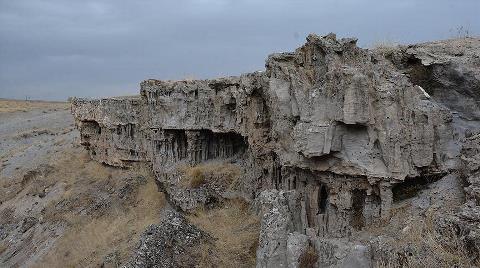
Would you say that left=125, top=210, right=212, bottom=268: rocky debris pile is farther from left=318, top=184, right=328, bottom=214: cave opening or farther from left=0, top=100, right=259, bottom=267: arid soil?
left=318, top=184, right=328, bottom=214: cave opening

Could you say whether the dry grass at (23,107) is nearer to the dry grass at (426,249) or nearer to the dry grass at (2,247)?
the dry grass at (2,247)

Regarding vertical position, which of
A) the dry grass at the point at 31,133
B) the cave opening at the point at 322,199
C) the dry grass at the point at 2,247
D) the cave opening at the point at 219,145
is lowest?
the dry grass at the point at 2,247

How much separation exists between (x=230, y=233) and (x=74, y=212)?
1178cm

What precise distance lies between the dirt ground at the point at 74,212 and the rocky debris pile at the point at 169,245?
12.4 feet

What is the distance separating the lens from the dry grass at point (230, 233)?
1415 centimetres

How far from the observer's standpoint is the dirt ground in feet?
67.4

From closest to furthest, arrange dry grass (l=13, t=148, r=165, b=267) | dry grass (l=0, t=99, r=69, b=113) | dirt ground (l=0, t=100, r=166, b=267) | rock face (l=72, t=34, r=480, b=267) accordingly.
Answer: rock face (l=72, t=34, r=480, b=267) → dry grass (l=13, t=148, r=165, b=267) → dirt ground (l=0, t=100, r=166, b=267) → dry grass (l=0, t=99, r=69, b=113)

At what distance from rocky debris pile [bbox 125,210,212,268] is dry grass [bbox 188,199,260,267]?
35 centimetres

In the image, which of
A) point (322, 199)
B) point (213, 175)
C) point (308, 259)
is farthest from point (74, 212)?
point (308, 259)

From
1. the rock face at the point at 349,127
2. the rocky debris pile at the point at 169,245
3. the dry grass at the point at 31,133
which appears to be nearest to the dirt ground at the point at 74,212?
the rocky debris pile at the point at 169,245

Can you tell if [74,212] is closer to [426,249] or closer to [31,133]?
[426,249]

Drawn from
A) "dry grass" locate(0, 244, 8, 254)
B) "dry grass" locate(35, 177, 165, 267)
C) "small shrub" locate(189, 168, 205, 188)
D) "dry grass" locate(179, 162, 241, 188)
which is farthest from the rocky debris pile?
"dry grass" locate(0, 244, 8, 254)

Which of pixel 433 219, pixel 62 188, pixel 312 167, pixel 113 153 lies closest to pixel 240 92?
pixel 312 167

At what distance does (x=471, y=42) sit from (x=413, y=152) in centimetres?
515
